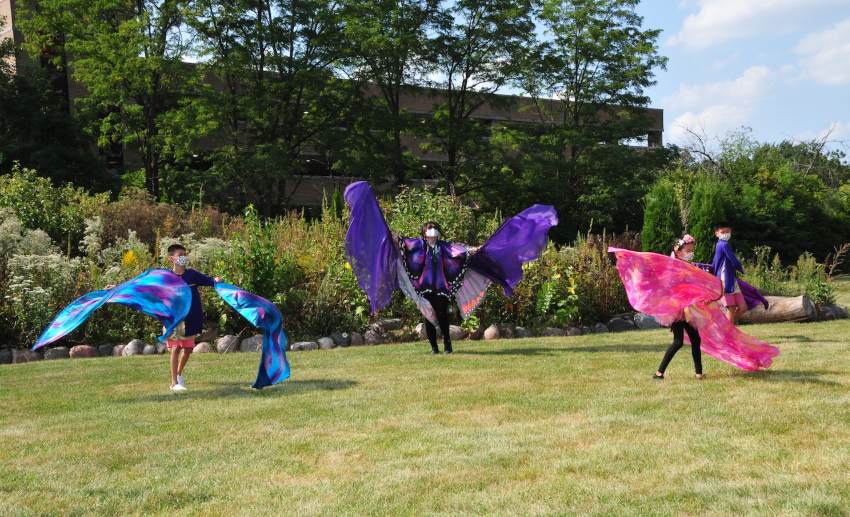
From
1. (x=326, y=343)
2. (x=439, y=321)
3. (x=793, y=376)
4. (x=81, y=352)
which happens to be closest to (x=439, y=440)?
(x=793, y=376)

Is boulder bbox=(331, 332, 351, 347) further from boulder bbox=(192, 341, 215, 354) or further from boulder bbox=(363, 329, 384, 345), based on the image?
boulder bbox=(192, 341, 215, 354)

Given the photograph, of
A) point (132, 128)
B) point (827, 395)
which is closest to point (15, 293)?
point (827, 395)

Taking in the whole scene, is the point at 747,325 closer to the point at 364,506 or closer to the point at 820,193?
the point at 364,506

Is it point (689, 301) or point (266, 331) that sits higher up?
point (689, 301)

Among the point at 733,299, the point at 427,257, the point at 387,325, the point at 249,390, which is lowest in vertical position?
the point at 387,325

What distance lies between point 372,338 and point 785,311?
24.3 feet

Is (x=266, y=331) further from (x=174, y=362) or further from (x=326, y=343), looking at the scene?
(x=326, y=343)

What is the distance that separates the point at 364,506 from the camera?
4.38 m

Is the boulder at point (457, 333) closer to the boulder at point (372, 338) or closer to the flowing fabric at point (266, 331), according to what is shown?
the boulder at point (372, 338)

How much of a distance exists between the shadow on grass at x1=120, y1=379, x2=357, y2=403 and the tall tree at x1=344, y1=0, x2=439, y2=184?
64.6 feet

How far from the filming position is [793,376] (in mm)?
8148

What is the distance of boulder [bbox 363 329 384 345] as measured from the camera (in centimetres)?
1235

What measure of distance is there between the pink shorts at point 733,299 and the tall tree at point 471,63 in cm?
1740

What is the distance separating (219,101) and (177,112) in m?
1.61
